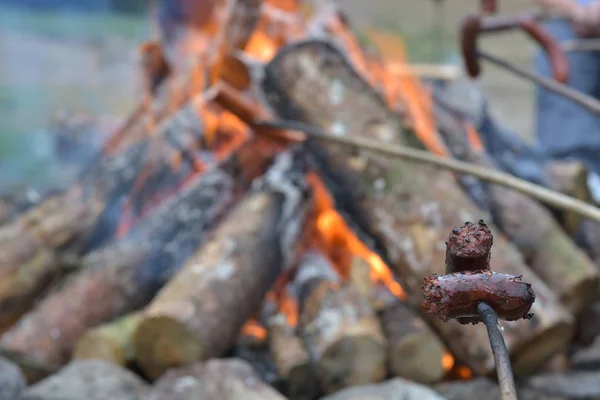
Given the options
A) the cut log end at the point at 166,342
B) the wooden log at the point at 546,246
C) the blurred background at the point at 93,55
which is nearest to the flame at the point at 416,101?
the wooden log at the point at 546,246

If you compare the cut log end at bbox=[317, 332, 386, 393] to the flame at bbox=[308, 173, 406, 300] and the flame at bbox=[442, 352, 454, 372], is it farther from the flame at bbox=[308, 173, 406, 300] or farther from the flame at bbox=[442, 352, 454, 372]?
the flame at bbox=[308, 173, 406, 300]

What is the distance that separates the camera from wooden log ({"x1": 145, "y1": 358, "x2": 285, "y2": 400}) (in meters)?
1.86

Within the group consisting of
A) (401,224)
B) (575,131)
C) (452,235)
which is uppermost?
(575,131)

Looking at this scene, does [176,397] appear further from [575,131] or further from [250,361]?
[575,131]

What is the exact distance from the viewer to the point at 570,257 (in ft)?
8.89

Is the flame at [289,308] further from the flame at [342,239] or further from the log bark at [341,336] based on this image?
the flame at [342,239]

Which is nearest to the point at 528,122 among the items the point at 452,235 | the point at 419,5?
the point at 419,5

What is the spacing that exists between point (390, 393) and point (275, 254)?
0.93 meters

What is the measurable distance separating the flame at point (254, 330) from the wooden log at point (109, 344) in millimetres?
450

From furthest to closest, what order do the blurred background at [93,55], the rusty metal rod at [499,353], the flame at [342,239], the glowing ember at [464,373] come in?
the blurred background at [93,55] → the flame at [342,239] → the glowing ember at [464,373] → the rusty metal rod at [499,353]

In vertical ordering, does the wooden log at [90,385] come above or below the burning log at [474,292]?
below

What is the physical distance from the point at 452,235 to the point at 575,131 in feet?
14.3

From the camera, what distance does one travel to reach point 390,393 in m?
1.85

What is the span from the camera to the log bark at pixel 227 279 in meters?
2.12
